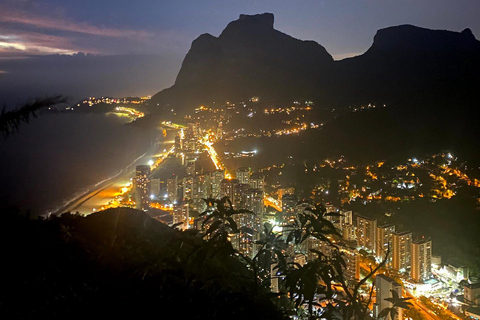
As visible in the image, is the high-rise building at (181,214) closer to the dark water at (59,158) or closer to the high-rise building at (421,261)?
the dark water at (59,158)

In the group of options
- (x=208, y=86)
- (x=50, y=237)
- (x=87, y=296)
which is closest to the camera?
(x=87, y=296)

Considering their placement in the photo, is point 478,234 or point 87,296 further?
point 478,234

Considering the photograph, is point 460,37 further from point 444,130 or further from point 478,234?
point 478,234

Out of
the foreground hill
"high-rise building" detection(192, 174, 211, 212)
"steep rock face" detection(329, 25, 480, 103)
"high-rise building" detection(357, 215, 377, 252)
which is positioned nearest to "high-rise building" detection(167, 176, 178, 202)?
"high-rise building" detection(192, 174, 211, 212)

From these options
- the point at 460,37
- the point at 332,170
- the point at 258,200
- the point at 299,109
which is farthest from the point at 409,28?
the point at 258,200

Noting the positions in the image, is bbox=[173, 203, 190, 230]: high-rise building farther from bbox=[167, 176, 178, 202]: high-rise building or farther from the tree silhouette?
the tree silhouette

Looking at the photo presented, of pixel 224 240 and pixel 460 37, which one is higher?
pixel 460 37
